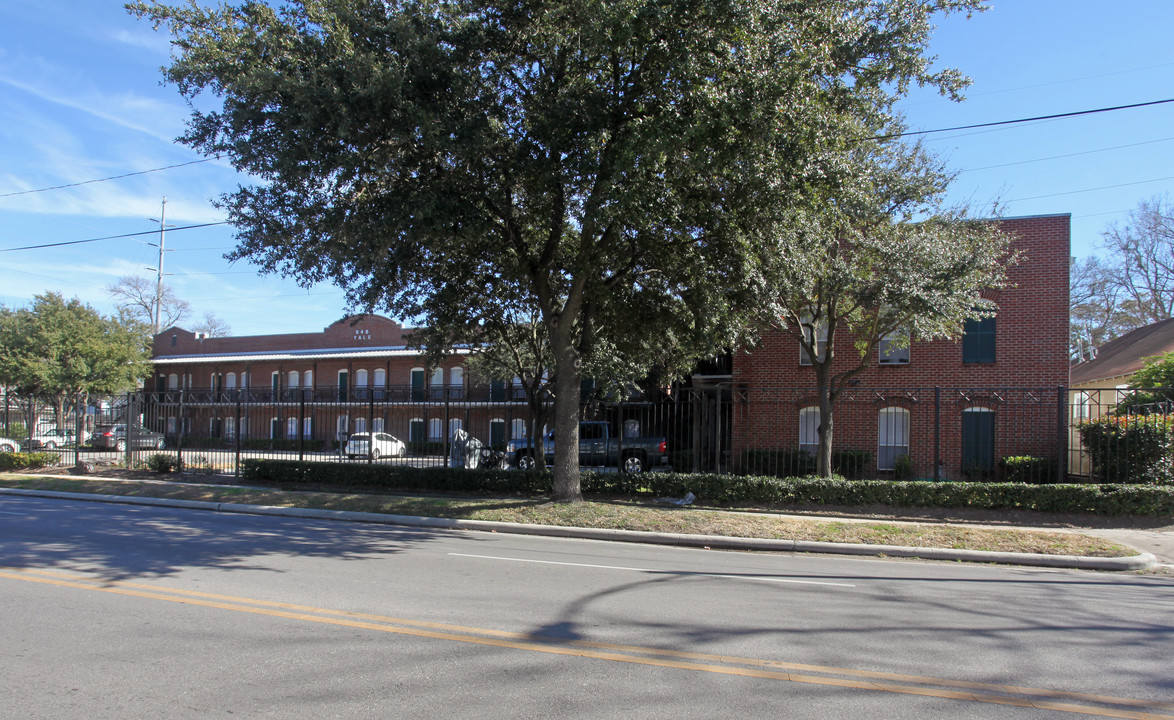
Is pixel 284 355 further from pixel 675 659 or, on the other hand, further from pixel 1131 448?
pixel 675 659

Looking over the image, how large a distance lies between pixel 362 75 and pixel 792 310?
34.8ft

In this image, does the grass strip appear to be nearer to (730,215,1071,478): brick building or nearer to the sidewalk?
the sidewalk

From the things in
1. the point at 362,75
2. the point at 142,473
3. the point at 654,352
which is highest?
the point at 362,75

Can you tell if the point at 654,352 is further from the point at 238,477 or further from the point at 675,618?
the point at 238,477

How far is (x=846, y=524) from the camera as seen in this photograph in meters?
12.4

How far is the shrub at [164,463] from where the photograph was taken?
20672mm

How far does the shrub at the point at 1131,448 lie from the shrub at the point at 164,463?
2369cm

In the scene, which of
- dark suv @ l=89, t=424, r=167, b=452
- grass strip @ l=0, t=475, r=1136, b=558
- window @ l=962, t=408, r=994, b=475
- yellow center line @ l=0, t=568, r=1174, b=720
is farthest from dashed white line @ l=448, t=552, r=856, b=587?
dark suv @ l=89, t=424, r=167, b=452

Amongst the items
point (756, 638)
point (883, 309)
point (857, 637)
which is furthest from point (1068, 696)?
point (883, 309)

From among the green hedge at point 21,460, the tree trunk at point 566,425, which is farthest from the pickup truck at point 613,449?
the green hedge at point 21,460

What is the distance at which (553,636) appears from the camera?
5.87 meters

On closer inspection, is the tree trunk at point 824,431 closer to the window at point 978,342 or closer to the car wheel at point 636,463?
the car wheel at point 636,463

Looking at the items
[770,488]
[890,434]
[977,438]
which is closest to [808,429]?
[890,434]

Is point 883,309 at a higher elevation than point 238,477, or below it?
higher
